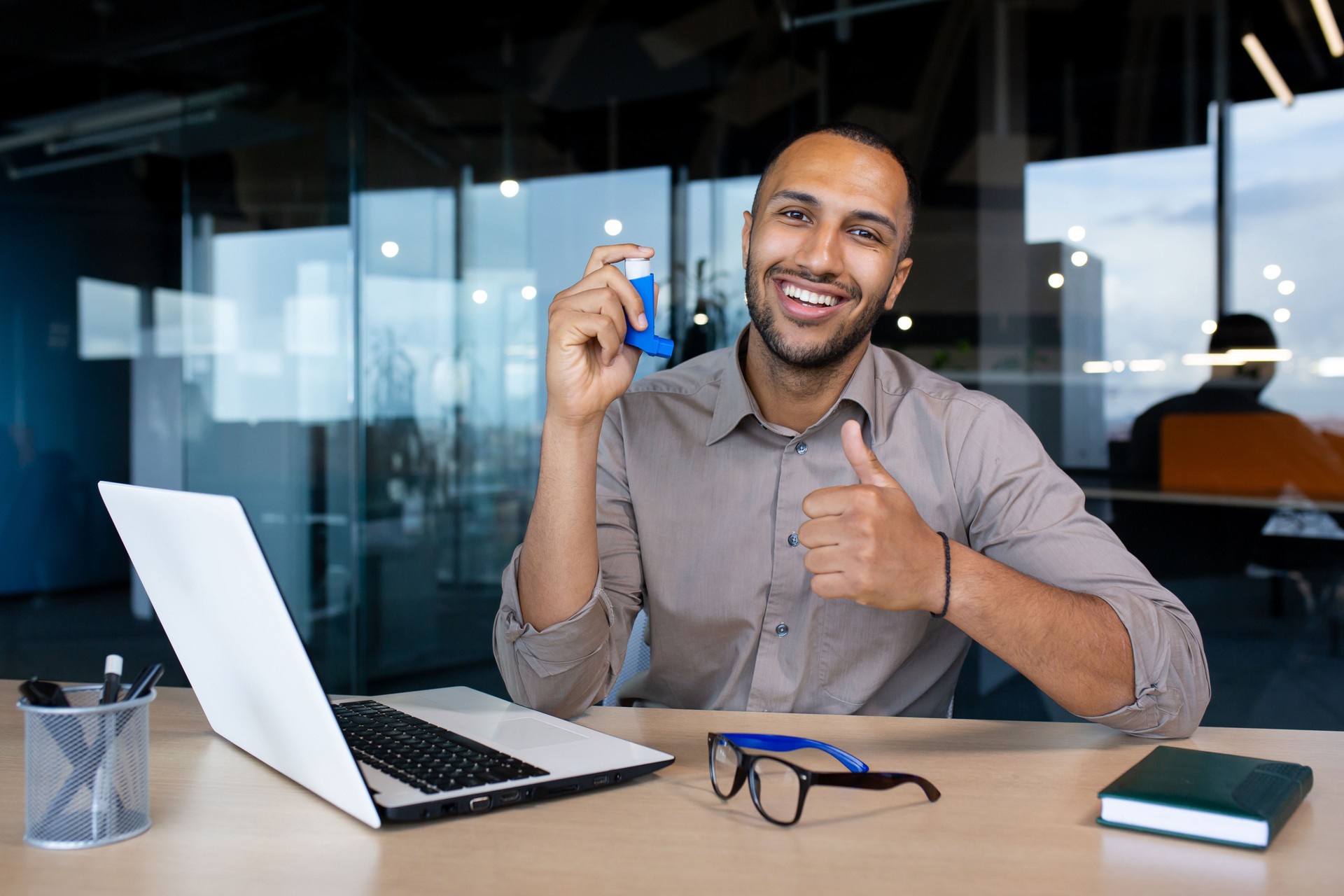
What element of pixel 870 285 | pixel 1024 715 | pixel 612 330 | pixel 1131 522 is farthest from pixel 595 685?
pixel 1131 522

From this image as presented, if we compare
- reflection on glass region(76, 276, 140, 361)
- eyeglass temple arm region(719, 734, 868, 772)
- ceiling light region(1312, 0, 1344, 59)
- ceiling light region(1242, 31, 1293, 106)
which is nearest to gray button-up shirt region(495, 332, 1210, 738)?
eyeglass temple arm region(719, 734, 868, 772)

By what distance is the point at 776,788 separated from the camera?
0.95 m

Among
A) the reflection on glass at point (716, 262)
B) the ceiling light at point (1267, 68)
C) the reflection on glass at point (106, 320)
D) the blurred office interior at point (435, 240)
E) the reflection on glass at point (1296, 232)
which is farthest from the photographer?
the reflection on glass at point (106, 320)

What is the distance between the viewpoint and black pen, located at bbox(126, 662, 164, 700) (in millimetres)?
843

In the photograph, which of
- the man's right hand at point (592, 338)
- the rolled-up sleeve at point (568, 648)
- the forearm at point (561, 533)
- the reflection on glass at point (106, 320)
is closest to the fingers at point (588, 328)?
the man's right hand at point (592, 338)

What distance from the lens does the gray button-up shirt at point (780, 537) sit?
139 cm

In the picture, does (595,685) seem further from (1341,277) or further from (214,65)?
(214,65)

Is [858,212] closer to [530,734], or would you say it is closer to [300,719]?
[530,734]

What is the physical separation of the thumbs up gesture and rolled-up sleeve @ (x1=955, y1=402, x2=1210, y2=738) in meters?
0.26

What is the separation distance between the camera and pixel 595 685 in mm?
1317

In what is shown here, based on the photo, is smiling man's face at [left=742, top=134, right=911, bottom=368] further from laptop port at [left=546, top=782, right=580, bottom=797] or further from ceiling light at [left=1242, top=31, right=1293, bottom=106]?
ceiling light at [left=1242, top=31, right=1293, bottom=106]

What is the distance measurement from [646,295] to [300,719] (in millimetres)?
666

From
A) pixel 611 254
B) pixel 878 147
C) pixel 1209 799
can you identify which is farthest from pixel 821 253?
pixel 1209 799

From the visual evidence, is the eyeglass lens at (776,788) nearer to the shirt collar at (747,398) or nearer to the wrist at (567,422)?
the wrist at (567,422)
